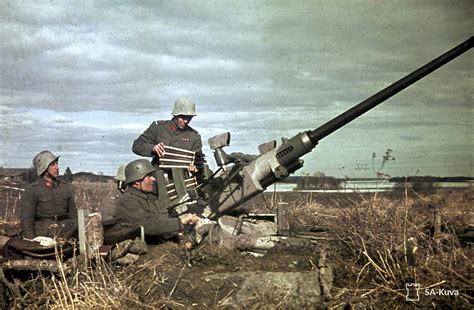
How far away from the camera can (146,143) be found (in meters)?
9.69

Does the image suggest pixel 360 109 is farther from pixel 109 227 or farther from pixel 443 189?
pixel 443 189

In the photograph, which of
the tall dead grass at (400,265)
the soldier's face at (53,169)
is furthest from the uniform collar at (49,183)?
the tall dead grass at (400,265)

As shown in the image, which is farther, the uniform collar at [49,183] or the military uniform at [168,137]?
the military uniform at [168,137]

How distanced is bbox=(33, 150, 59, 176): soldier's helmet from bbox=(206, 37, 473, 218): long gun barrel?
2.48 meters

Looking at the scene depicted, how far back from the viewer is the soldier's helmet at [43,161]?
877 centimetres

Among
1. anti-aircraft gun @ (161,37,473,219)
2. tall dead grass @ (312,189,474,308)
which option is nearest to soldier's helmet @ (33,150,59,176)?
anti-aircraft gun @ (161,37,473,219)

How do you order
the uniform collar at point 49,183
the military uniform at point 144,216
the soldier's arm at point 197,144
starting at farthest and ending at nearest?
the soldier's arm at point 197,144
the uniform collar at point 49,183
the military uniform at point 144,216

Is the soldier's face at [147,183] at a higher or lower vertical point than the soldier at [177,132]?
lower

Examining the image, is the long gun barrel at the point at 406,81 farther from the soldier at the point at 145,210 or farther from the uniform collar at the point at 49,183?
the uniform collar at the point at 49,183

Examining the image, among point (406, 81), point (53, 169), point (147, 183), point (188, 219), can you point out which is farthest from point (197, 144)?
point (406, 81)

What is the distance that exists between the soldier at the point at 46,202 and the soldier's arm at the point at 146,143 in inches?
49.7

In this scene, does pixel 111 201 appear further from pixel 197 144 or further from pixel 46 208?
pixel 197 144

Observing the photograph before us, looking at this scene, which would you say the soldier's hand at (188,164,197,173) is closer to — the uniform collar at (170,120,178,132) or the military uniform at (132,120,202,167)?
the military uniform at (132,120,202,167)

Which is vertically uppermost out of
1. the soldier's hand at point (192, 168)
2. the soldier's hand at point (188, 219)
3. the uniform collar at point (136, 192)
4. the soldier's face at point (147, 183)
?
the soldier's hand at point (192, 168)
